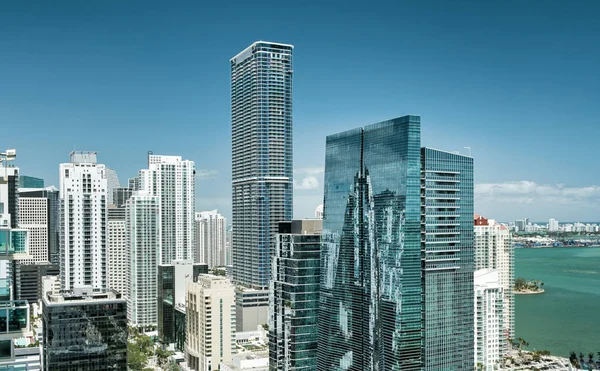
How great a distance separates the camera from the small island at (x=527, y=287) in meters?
28.3

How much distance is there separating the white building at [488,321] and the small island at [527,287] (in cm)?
1359

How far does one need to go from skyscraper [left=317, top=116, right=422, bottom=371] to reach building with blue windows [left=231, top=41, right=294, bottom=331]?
36.6ft

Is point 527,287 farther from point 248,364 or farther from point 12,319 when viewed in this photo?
point 12,319

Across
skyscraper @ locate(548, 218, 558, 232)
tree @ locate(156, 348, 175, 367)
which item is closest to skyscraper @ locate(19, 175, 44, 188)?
tree @ locate(156, 348, 175, 367)

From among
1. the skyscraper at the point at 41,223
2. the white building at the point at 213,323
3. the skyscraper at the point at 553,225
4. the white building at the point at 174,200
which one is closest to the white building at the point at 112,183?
the skyscraper at the point at 41,223

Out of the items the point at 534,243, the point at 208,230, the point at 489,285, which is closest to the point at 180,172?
the point at 208,230

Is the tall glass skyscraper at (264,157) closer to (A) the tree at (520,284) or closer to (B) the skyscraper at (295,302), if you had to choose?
(B) the skyscraper at (295,302)

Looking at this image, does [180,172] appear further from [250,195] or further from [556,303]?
[556,303]

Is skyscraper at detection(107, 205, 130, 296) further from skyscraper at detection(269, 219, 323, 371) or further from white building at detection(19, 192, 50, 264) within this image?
skyscraper at detection(269, 219, 323, 371)

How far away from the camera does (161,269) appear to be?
64.7 feet

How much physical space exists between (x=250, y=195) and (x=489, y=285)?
11535mm

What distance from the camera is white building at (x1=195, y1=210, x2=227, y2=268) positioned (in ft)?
115

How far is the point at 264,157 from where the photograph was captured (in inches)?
954

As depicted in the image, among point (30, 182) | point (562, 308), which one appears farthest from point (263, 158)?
point (30, 182)
